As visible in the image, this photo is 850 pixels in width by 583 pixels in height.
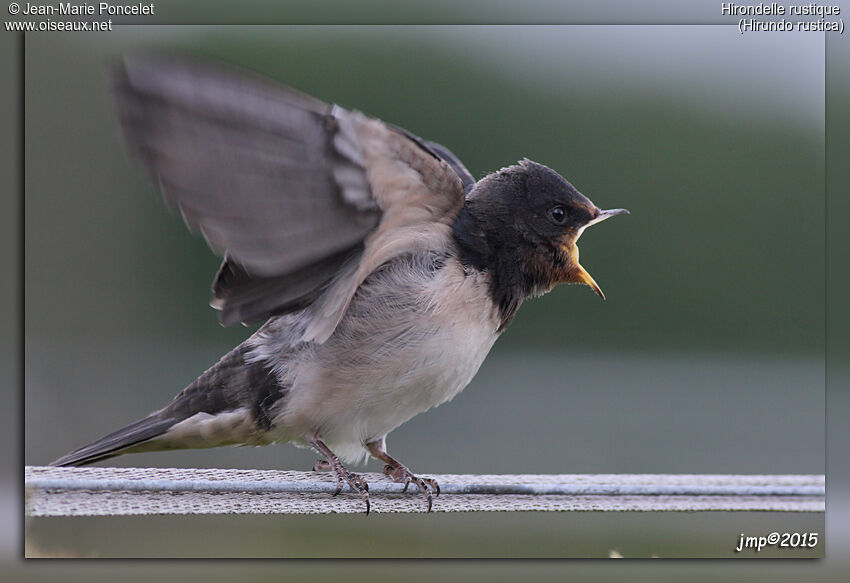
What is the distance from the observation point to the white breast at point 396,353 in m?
2.69

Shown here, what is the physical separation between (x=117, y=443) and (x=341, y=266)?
0.81 m

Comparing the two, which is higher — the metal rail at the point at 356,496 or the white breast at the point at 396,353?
the white breast at the point at 396,353

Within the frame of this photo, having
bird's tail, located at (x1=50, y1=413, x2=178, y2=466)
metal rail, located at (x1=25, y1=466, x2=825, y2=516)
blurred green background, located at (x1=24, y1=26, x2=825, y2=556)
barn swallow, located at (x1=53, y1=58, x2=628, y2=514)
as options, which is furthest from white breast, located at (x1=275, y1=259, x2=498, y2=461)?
blurred green background, located at (x1=24, y1=26, x2=825, y2=556)

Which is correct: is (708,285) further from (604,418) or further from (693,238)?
(604,418)

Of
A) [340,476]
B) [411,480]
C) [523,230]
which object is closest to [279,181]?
[523,230]

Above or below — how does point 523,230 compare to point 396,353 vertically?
above

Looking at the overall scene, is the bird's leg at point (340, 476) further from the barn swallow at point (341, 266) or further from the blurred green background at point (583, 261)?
the blurred green background at point (583, 261)

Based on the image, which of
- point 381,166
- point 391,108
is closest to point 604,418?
point 391,108

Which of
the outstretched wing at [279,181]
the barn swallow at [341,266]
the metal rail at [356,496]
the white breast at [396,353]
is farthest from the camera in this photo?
the white breast at [396,353]

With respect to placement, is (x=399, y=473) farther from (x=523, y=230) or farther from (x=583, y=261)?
(x=583, y=261)

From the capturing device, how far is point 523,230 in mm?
2803

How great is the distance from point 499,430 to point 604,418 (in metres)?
0.56

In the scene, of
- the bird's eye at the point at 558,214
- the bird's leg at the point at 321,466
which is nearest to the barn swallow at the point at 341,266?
the bird's eye at the point at 558,214

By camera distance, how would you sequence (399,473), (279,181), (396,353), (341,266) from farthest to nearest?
(399,473)
(396,353)
(341,266)
(279,181)
